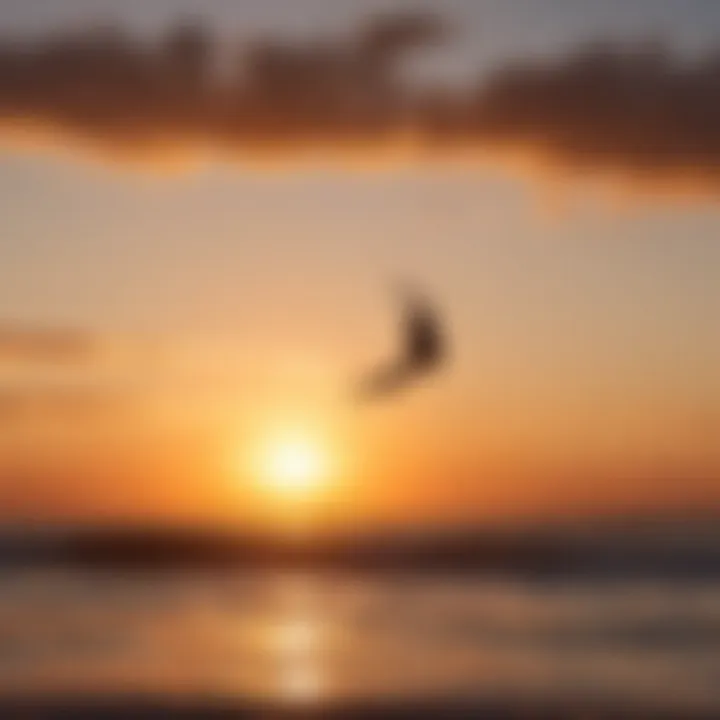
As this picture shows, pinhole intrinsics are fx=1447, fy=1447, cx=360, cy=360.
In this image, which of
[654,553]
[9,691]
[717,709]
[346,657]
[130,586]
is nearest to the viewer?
[717,709]

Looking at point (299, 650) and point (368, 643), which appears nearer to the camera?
point (299, 650)

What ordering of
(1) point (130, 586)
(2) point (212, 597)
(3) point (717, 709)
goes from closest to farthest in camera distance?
(3) point (717, 709) < (2) point (212, 597) < (1) point (130, 586)

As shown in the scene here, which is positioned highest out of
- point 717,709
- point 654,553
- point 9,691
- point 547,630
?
point 654,553

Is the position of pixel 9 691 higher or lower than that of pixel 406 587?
lower

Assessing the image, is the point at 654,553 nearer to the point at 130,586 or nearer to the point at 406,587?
the point at 406,587

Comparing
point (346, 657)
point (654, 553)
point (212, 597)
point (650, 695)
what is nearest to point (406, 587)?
point (212, 597)

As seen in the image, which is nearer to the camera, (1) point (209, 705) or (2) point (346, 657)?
(1) point (209, 705)

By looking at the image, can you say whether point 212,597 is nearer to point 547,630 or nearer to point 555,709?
point 547,630
